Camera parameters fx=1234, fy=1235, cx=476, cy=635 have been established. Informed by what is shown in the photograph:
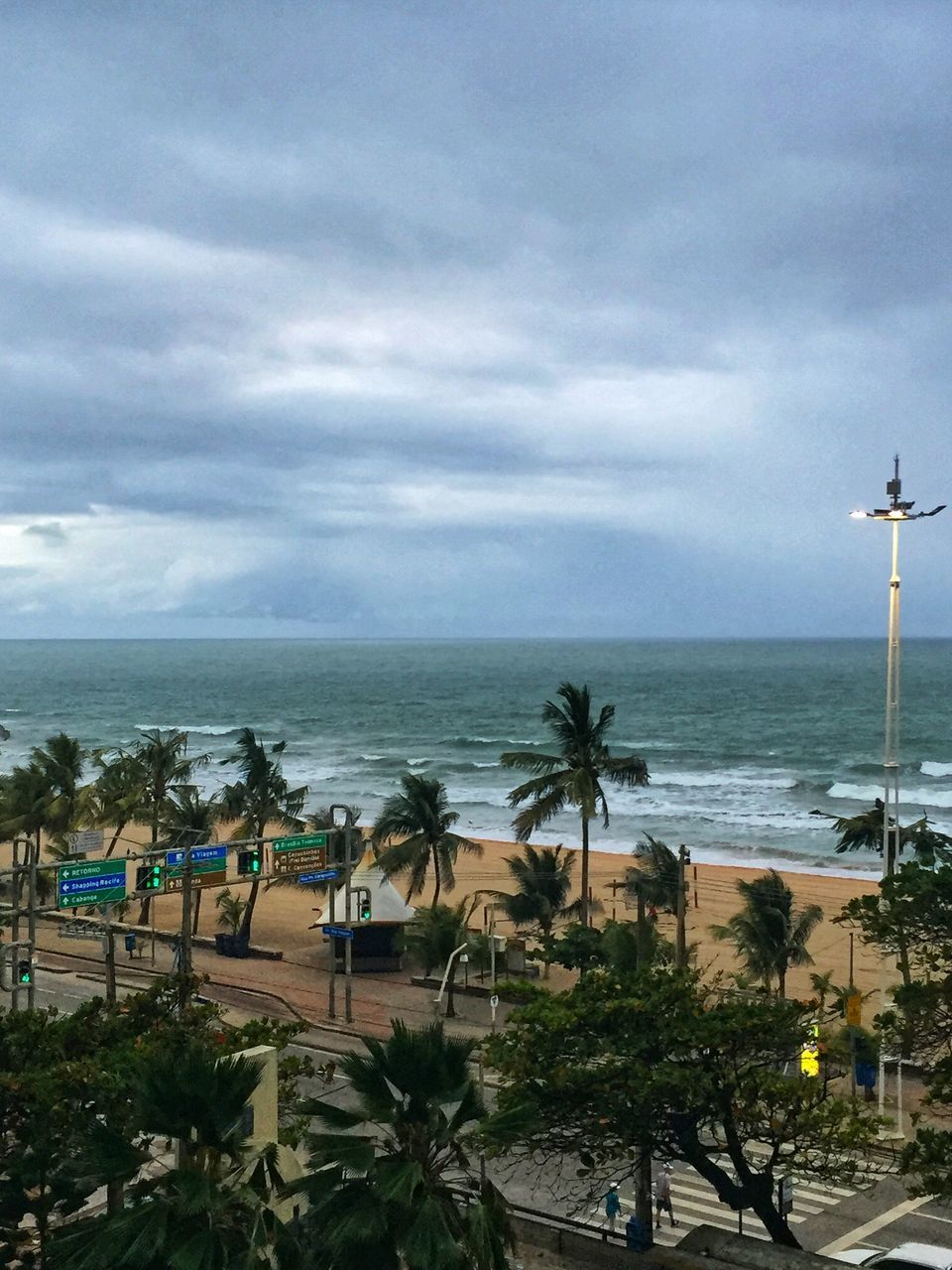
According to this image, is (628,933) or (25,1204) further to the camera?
(628,933)

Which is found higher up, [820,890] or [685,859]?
[685,859]

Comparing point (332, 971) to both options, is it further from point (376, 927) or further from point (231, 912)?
point (231, 912)

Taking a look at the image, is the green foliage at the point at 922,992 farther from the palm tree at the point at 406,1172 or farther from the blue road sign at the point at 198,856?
the blue road sign at the point at 198,856

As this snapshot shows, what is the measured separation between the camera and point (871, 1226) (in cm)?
1972

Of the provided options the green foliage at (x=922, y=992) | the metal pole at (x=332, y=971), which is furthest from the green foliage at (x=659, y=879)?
the green foliage at (x=922, y=992)

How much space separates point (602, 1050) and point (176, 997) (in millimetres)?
5603

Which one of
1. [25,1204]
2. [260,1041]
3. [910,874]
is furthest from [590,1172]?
[25,1204]

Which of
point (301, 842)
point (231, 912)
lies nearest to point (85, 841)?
point (301, 842)

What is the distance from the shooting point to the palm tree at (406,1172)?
9742mm

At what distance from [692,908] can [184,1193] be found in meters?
41.7

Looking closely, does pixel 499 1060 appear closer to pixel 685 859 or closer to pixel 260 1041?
pixel 260 1041

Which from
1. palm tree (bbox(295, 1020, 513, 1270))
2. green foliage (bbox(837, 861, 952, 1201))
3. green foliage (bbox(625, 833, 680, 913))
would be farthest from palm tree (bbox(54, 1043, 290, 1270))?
green foliage (bbox(625, 833, 680, 913))

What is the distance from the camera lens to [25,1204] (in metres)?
12.5

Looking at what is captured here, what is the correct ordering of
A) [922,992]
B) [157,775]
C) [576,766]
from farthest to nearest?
[157,775], [576,766], [922,992]
